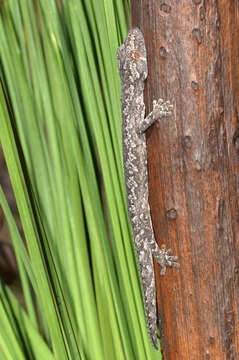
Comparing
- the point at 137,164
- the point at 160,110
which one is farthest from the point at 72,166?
the point at 160,110

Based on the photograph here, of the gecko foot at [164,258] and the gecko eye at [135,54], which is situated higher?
the gecko eye at [135,54]

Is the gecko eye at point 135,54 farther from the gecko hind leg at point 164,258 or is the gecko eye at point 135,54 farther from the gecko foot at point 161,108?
the gecko hind leg at point 164,258

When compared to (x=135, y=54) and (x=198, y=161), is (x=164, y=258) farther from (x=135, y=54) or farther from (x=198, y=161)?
(x=135, y=54)

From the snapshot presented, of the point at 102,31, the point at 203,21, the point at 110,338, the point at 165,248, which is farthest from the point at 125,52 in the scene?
the point at 110,338

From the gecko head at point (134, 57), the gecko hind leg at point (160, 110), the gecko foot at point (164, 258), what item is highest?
the gecko head at point (134, 57)

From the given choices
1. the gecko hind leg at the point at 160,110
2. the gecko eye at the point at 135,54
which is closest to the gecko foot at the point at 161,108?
the gecko hind leg at the point at 160,110

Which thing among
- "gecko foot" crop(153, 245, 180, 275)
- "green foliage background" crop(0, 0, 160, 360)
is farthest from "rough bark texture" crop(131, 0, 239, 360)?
"green foliage background" crop(0, 0, 160, 360)
